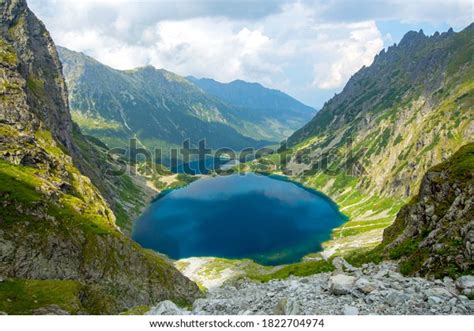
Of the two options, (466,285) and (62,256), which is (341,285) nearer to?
(466,285)

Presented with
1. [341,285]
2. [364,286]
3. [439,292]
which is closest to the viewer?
[439,292]

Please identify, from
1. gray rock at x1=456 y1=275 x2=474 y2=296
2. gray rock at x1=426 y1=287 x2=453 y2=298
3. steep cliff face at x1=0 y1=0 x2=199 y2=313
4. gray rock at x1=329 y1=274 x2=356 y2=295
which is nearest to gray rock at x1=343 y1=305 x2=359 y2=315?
gray rock at x1=329 y1=274 x2=356 y2=295

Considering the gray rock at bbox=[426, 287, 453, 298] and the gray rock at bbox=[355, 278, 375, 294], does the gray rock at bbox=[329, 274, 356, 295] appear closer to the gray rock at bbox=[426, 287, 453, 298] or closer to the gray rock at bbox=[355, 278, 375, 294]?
the gray rock at bbox=[355, 278, 375, 294]

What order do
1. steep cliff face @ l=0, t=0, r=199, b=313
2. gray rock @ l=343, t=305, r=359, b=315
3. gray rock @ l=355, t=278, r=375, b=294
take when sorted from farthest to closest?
steep cliff face @ l=0, t=0, r=199, b=313 → gray rock @ l=355, t=278, r=375, b=294 → gray rock @ l=343, t=305, r=359, b=315

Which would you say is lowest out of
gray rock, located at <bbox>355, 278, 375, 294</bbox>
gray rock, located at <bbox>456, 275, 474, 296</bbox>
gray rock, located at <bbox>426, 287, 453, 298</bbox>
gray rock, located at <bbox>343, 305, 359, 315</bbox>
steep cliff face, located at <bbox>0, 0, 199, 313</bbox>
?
steep cliff face, located at <bbox>0, 0, 199, 313</bbox>

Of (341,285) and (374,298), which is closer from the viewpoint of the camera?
(374,298)

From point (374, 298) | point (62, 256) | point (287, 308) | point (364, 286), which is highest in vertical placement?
point (364, 286)

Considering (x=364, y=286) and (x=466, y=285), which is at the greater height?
(x=466, y=285)

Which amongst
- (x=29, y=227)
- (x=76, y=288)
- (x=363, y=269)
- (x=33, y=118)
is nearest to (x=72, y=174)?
(x=33, y=118)

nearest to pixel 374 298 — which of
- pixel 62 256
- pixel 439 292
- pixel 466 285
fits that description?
pixel 439 292
